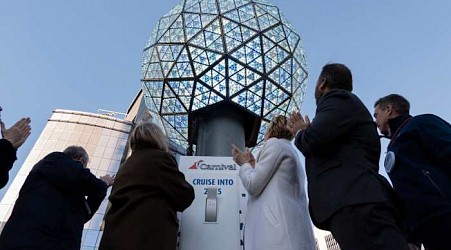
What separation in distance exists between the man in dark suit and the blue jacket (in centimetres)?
42

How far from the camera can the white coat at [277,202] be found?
210 centimetres

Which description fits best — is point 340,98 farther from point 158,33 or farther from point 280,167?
point 158,33

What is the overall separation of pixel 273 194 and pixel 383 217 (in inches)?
31.0

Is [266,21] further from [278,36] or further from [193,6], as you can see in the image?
[193,6]

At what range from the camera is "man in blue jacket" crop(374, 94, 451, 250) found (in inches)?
79.2

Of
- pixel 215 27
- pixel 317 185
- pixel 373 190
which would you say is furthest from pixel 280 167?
pixel 215 27

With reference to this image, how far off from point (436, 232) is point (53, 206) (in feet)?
8.50

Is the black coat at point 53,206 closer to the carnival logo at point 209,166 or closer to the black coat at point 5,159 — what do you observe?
the black coat at point 5,159

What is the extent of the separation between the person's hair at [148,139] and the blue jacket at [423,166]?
5.53 ft

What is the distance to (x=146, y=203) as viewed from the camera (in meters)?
2.18

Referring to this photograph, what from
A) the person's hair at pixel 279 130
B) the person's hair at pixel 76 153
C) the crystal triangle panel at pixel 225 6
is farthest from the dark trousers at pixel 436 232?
the crystal triangle panel at pixel 225 6

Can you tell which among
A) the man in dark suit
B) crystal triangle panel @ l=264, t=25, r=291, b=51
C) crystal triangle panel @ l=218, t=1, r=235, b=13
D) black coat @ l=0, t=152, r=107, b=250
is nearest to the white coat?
the man in dark suit

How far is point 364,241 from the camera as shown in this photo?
1578mm

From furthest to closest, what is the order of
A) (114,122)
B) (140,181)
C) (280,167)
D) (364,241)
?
(114,122), (280,167), (140,181), (364,241)
